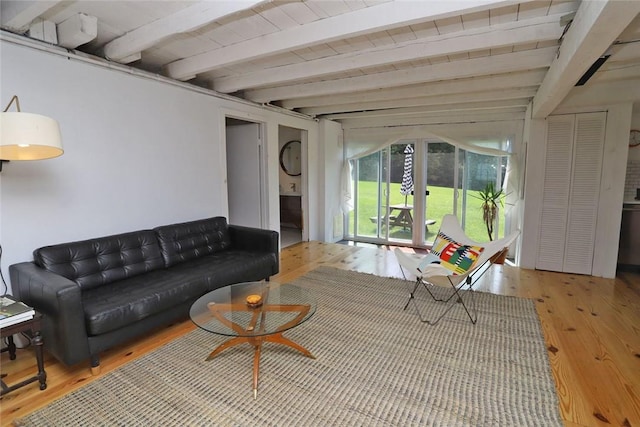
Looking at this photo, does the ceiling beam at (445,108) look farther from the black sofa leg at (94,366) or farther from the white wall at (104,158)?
the black sofa leg at (94,366)

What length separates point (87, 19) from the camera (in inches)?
89.4

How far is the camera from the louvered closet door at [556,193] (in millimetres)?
3990

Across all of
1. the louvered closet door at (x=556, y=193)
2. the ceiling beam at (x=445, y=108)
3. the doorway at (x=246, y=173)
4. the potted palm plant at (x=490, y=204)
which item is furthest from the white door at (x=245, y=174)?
the louvered closet door at (x=556, y=193)

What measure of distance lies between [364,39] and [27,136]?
2.33 metres

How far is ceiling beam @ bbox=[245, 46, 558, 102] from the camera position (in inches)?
111

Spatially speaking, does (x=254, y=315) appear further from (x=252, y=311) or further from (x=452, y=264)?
(x=452, y=264)

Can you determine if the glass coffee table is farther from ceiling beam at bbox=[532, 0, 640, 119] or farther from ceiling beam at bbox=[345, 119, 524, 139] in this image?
ceiling beam at bbox=[345, 119, 524, 139]

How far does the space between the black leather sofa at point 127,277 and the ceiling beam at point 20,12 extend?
1502mm

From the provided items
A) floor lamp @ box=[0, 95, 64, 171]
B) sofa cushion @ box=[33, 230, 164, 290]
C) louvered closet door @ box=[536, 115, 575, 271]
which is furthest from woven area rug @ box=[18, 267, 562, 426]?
louvered closet door @ box=[536, 115, 575, 271]

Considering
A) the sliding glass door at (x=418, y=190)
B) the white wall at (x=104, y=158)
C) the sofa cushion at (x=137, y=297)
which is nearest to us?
the sofa cushion at (x=137, y=297)

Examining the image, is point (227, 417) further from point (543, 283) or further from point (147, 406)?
point (543, 283)

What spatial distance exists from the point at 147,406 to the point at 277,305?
909 mm

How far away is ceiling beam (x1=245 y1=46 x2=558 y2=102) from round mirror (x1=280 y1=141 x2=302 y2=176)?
2385 millimetres

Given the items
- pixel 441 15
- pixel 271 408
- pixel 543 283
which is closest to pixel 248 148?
pixel 441 15
